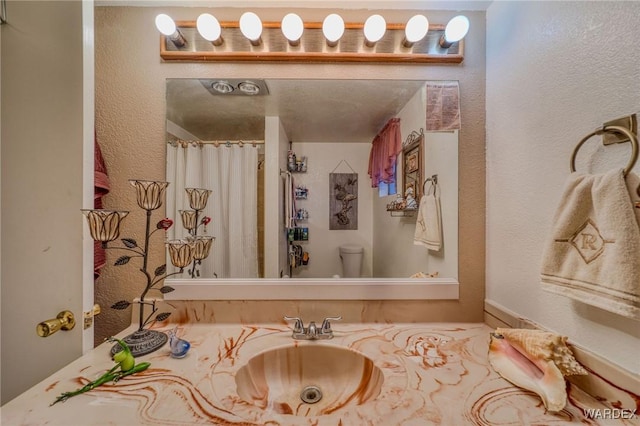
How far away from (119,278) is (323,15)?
1347 millimetres

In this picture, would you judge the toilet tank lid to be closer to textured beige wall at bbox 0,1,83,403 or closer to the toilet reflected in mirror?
the toilet reflected in mirror

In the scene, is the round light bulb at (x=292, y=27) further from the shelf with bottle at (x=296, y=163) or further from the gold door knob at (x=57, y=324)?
the gold door knob at (x=57, y=324)

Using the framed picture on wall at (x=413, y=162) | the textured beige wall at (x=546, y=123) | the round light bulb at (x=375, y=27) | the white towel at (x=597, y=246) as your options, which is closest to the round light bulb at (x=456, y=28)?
the textured beige wall at (x=546, y=123)

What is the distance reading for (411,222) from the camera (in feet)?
3.33

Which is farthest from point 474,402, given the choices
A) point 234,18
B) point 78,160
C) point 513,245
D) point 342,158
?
point 234,18

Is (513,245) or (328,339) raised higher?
(513,245)

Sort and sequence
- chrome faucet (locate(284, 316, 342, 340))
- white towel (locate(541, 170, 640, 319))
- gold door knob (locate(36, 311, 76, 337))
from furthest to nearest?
chrome faucet (locate(284, 316, 342, 340))
gold door knob (locate(36, 311, 76, 337))
white towel (locate(541, 170, 640, 319))

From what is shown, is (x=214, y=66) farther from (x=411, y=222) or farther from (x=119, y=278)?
(x=411, y=222)

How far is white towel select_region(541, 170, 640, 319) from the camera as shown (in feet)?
1.51

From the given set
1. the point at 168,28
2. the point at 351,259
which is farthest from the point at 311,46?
the point at 351,259

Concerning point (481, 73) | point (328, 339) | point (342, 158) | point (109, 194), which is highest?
point (481, 73)

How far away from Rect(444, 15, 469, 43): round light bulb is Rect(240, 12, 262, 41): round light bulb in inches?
28.2

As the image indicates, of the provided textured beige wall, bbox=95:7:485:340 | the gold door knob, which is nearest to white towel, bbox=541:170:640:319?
textured beige wall, bbox=95:7:485:340

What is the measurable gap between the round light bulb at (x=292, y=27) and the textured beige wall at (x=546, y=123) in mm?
760
